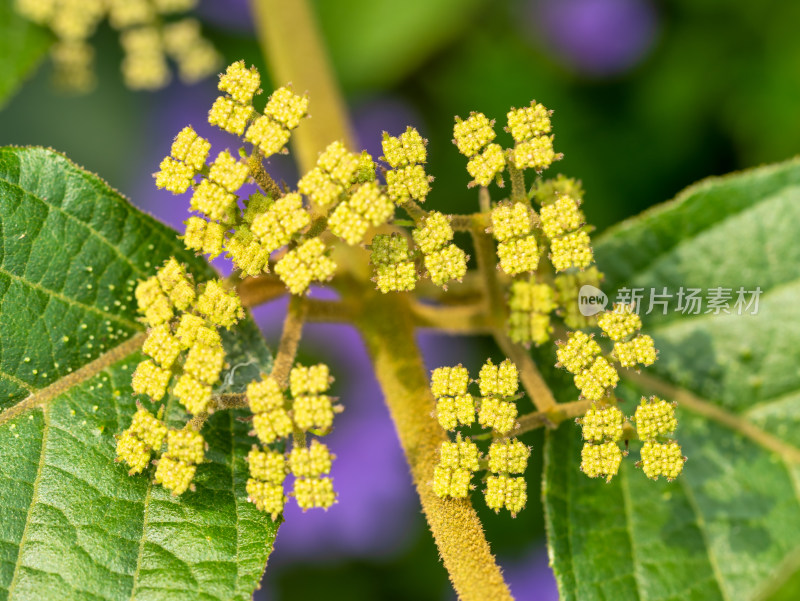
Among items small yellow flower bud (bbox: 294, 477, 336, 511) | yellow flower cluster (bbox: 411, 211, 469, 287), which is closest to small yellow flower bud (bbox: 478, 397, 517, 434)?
yellow flower cluster (bbox: 411, 211, 469, 287)

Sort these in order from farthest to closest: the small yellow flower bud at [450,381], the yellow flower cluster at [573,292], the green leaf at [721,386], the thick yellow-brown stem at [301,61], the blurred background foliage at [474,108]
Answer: the blurred background foliage at [474,108]
the thick yellow-brown stem at [301,61]
the green leaf at [721,386]
the yellow flower cluster at [573,292]
the small yellow flower bud at [450,381]

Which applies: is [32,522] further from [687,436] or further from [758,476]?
[758,476]

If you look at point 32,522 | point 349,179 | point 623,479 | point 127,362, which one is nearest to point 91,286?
point 127,362

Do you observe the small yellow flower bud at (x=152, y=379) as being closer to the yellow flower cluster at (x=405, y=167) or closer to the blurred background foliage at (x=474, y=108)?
the yellow flower cluster at (x=405, y=167)

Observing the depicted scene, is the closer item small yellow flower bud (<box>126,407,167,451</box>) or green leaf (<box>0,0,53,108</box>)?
small yellow flower bud (<box>126,407,167,451</box>)

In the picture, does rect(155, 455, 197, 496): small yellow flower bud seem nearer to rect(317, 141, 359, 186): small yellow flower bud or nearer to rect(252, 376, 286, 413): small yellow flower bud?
rect(252, 376, 286, 413): small yellow flower bud

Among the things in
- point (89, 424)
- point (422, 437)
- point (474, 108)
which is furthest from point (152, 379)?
point (474, 108)

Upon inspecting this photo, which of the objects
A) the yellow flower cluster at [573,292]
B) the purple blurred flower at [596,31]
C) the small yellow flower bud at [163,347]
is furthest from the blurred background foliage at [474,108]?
the small yellow flower bud at [163,347]
